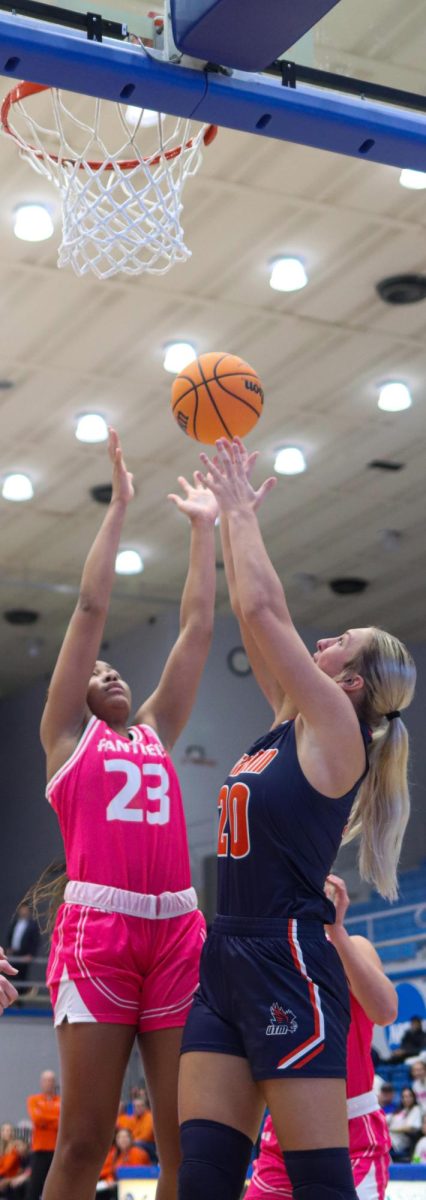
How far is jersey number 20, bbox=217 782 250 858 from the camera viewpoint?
371cm

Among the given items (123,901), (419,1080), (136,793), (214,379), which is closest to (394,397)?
(419,1080)

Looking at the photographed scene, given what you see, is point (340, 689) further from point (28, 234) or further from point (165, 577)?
point (165, 577)

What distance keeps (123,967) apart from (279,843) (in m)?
0.78

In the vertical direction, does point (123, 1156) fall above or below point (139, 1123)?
below

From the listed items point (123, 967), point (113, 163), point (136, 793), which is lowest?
point (123, 967)

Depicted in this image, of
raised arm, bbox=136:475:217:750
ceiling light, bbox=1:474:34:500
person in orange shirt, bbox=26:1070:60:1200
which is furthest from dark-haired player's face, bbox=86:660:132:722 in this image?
ceiling light, bbox=1:474:34:500

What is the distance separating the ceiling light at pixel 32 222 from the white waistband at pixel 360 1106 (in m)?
6.76

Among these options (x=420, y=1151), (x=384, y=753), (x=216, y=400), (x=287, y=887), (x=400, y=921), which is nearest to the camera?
(x=287, y=887)

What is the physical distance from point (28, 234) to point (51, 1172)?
6.99 metres

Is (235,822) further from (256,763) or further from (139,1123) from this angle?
(139,1123)

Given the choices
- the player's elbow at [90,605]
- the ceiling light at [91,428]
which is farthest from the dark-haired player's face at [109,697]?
the ceiling light at [91,428]

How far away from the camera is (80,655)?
14.5ft

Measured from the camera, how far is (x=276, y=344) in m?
11.5

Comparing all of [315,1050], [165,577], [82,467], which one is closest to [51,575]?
[165,577]
